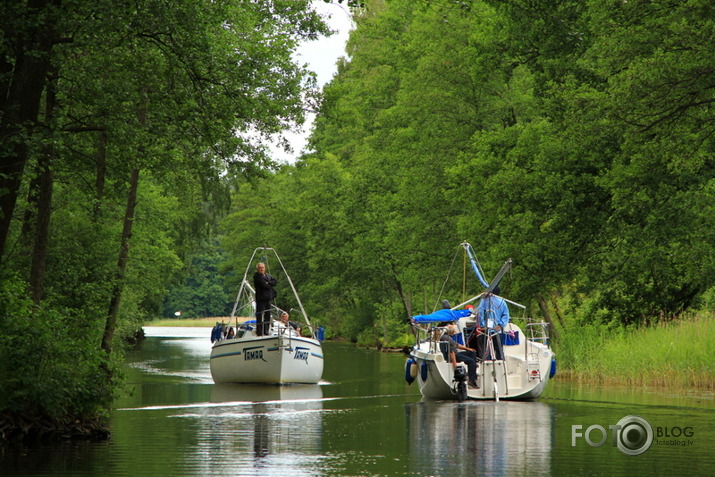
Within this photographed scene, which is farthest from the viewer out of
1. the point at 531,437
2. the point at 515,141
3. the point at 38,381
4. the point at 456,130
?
the point at 456,130

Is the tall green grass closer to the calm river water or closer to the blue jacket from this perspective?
the calm river water

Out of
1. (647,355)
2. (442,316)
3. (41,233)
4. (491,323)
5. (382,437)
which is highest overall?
(41,233)

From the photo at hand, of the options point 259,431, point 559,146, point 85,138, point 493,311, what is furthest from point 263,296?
point 259,431

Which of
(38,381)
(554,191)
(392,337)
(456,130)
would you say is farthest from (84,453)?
(392,337)

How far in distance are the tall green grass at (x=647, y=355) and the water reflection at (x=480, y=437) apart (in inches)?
Result: 202

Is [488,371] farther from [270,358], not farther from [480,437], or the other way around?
[480,437]

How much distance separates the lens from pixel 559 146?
29.7 metres

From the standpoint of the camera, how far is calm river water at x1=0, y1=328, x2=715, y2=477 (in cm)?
1198

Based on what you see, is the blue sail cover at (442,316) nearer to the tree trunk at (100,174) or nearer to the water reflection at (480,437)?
the water reflection at (480,437)

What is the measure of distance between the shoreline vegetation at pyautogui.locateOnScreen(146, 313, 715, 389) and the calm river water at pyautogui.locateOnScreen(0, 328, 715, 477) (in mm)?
1305

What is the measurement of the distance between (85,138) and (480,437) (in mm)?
9895

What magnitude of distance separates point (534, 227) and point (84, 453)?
19.5 m

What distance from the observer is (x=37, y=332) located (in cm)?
1456

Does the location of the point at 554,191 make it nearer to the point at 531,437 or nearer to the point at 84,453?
the point at 531,437
